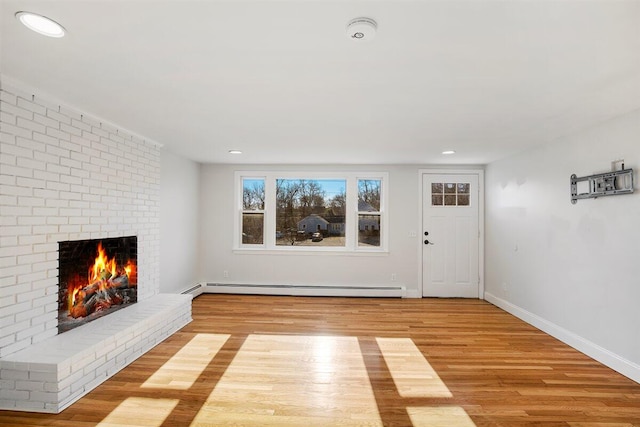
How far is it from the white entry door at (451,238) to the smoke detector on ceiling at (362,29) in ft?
13.8

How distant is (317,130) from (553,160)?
284 cm

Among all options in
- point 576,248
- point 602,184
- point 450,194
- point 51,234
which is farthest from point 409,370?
point 450,194

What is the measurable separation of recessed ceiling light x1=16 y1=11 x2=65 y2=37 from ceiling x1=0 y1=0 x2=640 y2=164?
0.14 ft

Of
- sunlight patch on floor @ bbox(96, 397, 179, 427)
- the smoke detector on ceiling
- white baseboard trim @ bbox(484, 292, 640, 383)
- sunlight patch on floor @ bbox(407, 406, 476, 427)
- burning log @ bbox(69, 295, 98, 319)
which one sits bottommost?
sunlight patch on floor @ bbox(407, 406, 476, 427)

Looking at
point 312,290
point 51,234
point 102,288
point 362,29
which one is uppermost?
point 362,29

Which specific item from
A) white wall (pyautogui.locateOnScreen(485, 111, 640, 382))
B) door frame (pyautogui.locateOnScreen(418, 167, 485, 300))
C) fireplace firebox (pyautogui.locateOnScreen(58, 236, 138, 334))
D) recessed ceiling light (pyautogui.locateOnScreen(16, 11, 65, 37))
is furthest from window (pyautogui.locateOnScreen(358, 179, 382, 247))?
recessed ceiling light (pyautogui.locateOnScreen(16, 11, 65, 37))

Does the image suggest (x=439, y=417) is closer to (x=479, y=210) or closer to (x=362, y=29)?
(x=362, y=29)

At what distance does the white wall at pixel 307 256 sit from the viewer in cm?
548

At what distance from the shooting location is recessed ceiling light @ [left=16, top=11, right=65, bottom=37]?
150cm

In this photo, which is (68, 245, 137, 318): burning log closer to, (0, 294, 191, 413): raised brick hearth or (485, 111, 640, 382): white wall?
(0, 294, 191, 413): raised brick hearth

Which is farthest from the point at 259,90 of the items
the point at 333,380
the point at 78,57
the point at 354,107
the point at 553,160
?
the point at 553,160

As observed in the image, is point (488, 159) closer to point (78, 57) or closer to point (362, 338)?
point (362, 338)

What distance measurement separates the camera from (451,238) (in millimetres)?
5445

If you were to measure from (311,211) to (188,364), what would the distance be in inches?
132
